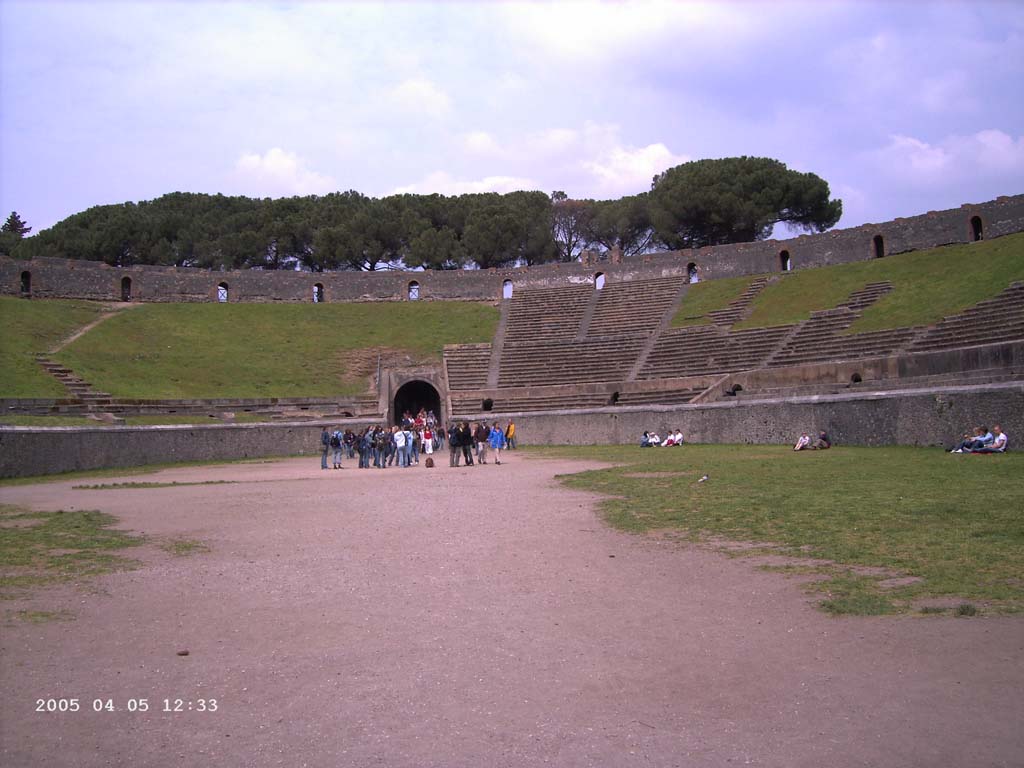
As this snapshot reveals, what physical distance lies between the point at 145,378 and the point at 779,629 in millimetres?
35058

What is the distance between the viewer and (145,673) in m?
5.09

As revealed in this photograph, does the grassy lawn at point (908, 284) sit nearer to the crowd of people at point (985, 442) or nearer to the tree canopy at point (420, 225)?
the tree canopy at point (420, 225)

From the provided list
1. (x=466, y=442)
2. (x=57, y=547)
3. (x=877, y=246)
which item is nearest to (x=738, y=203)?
(x=877, y=246)

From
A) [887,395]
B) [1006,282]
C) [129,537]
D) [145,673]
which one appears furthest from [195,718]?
[1006,282]

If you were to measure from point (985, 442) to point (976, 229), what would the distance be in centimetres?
3088

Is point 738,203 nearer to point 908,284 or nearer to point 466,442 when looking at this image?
point 908,284

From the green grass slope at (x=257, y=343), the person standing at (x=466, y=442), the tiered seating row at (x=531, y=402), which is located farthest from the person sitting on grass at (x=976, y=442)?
the green grass slope at (x=257, y=343)

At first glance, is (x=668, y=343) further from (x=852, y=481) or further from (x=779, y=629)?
(x=779, y=629)

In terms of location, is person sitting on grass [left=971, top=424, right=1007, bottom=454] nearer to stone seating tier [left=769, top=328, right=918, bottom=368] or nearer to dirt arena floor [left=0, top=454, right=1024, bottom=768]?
dirt arena floor [left=0, top=454, right=1024, bottom=768]

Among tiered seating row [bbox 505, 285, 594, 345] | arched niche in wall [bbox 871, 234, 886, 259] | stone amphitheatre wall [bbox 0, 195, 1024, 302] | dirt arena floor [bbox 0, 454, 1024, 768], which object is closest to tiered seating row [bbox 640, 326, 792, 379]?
→ tiered seating row [bbox 505, 285, 594, 345]

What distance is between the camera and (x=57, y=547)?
31.2 ft

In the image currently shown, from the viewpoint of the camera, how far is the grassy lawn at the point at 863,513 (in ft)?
21.6

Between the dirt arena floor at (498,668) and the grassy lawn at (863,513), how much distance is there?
0.79 m

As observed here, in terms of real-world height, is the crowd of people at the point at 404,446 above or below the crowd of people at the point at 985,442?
below
